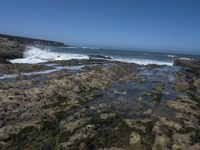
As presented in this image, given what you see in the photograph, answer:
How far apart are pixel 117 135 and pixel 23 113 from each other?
3.51 metres

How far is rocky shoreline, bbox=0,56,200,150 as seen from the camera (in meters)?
6.72

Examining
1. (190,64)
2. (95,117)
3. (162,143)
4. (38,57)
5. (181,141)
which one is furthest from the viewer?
(38,57)

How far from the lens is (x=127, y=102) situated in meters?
10.8

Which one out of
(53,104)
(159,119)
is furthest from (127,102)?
(53,104)

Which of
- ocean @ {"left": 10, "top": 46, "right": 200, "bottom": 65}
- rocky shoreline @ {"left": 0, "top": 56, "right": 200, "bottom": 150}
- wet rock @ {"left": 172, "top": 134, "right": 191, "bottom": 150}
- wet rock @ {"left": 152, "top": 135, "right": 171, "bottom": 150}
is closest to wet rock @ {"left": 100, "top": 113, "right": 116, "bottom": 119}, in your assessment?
rocky shoreline @ {"left": 0, "top": 56, "right": 200, "bottom": 150}

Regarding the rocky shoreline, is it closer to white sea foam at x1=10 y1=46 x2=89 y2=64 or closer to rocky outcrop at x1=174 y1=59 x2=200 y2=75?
rocky outcrop at x1=174 y1=59 x2=200 y2=75

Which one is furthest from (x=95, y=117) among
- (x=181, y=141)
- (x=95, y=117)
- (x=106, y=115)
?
(x=181, y=141)

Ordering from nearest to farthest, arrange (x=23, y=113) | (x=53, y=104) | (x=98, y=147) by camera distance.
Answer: (x=98, y=147) → (x=23, y=113) → (x=53, y=104)

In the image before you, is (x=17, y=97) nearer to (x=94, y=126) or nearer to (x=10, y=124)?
(x=10, y=124)

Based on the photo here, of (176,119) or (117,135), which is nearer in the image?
(117,135)

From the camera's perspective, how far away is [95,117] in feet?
27.9

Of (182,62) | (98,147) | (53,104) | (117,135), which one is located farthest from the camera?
(182,62)

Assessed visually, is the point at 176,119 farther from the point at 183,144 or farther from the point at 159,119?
the point at 183,144

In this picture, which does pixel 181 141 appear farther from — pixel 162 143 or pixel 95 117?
pixel 95 117
